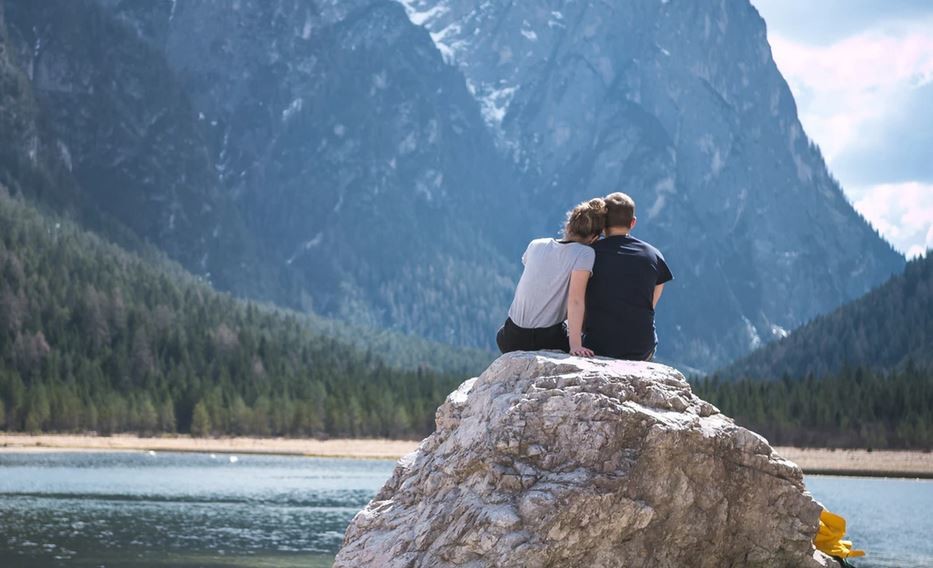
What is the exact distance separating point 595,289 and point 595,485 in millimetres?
2666

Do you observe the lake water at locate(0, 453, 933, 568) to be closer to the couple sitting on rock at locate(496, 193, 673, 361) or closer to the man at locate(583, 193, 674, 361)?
the couple sitting on rock at locate(496, 193, 673, 361)

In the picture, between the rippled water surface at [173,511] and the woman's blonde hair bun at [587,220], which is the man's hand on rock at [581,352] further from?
the rippled water surface at [173,511]

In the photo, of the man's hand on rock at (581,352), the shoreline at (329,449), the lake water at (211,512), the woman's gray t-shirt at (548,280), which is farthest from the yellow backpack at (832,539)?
the shoreline at (329,449)

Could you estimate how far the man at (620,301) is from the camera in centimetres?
1573

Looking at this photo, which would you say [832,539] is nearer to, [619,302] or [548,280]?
[619,302]

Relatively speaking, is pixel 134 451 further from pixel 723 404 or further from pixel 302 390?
pixel 723 404

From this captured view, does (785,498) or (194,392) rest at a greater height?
(194,392)

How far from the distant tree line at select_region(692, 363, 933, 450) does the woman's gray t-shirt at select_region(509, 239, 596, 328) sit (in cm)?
12885

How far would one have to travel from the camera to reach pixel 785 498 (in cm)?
1475

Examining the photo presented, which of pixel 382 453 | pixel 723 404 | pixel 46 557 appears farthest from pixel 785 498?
pixel 723 404

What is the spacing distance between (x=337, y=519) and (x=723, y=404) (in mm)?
95672

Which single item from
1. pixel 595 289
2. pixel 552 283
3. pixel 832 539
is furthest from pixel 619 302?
pixel 832 539

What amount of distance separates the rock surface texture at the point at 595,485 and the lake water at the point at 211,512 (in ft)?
113

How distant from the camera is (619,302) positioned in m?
15.8
